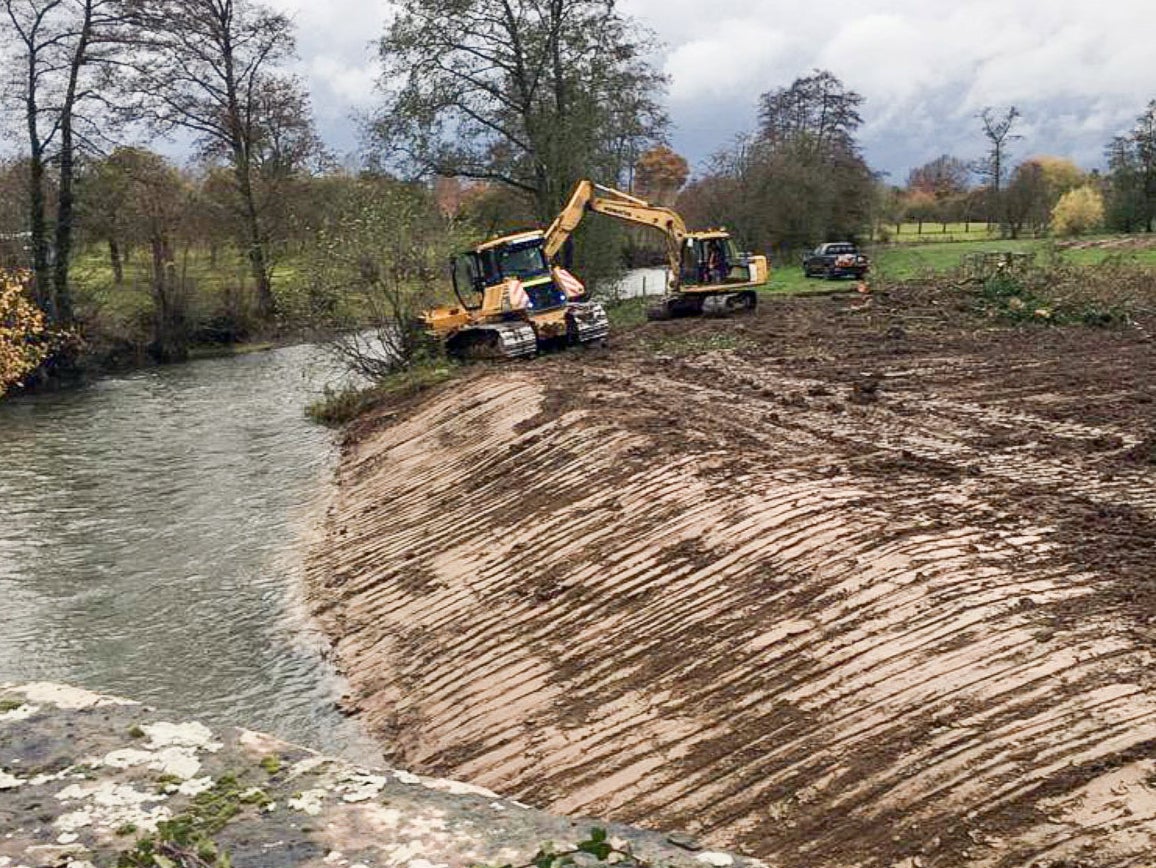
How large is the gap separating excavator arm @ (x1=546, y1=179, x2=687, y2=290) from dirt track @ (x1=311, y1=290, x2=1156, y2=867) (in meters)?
8.44

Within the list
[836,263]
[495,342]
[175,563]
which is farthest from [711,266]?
[175,563]

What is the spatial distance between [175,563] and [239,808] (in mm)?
8988

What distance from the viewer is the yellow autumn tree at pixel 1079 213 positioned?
158 feet

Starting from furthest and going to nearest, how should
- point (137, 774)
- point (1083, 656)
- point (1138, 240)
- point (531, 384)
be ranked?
point (1138, 240) → point (531, 384) → point (1083, 656) → point (137, 774)

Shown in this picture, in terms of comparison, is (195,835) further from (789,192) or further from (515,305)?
(789,192)

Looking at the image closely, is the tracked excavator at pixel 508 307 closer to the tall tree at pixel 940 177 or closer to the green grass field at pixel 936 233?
the green grass field at pixel 936 233

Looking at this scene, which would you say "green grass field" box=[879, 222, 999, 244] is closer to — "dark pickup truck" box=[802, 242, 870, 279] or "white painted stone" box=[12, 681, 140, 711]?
"dark pickup truck" box=[802, 242, 870, 279]

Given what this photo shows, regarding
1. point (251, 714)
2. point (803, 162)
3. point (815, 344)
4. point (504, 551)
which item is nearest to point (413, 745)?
point (251, 714)

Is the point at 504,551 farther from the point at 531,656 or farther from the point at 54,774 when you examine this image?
the point at 54,774

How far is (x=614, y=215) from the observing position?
22.6 m

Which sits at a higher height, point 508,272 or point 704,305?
point 508,272

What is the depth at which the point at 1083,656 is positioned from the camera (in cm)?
530

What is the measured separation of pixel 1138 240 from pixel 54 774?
140 feet

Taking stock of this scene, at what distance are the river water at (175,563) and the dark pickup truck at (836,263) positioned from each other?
70.5 feet
